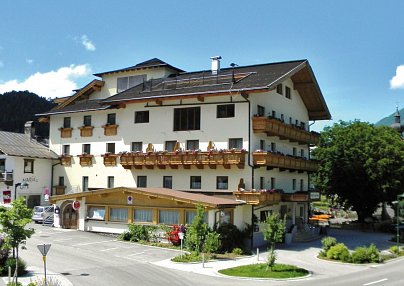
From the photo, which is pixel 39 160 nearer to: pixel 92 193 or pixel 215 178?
pixel 92 193

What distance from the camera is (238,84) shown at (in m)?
41.1

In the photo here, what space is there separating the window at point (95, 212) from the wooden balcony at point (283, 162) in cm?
1301

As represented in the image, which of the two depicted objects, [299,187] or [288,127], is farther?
[299,187]

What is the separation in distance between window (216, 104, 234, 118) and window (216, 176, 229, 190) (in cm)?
502

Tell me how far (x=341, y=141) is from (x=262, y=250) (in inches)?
934

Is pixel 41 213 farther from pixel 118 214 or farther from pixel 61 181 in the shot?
pixel 118 214

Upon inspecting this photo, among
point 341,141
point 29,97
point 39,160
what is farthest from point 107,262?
point 29,97

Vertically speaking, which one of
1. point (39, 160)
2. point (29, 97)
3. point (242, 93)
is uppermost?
point (29, 97)

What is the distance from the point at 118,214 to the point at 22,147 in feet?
55.3

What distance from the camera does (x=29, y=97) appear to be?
118 metres

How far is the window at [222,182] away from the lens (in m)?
41.6

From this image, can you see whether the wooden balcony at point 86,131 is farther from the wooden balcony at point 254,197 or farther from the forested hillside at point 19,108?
the forested hillside at point 19,108

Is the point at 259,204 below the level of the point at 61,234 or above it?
above

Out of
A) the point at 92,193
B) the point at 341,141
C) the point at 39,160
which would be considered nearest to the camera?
the point at 92,193
